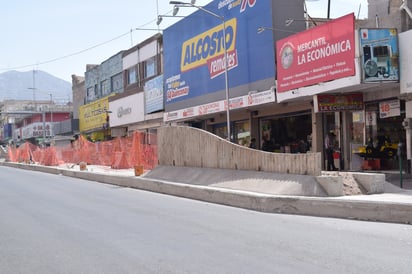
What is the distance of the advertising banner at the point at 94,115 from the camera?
156ft

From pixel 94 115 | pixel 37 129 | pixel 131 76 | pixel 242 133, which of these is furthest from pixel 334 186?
pixel 37 129

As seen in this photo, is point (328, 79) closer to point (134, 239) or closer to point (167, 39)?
point (134, 239)

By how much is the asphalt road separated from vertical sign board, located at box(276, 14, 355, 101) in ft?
26.9

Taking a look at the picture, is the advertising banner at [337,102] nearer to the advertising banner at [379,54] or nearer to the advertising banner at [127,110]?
the advertising banner at [379,54]

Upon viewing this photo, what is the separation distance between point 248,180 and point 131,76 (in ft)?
101

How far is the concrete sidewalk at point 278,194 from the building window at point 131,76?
81.9ft

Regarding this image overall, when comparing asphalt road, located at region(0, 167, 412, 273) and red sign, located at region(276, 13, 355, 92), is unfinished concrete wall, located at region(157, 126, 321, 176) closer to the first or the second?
asphalt road, located at region(0, 167, 412, 273)

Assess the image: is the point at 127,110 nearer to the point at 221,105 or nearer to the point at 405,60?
the point at 221,105

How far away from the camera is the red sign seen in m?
18.0

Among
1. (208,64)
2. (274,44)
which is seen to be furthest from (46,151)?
(274,44)

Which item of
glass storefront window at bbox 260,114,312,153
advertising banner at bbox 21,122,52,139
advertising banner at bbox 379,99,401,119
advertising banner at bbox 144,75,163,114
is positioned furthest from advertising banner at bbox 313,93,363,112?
advertising banner at bbox 21,122,52,139

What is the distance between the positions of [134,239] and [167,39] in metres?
27.3

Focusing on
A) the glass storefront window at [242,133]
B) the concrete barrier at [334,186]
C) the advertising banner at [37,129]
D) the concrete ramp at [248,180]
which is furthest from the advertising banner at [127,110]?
the advertising banner at [37,129]

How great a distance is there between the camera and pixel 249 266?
21.7ft
